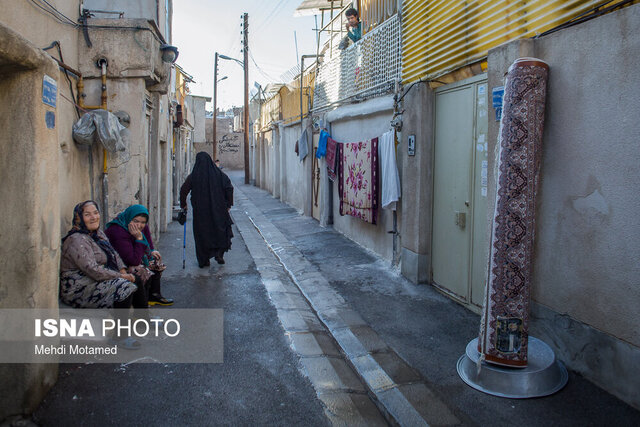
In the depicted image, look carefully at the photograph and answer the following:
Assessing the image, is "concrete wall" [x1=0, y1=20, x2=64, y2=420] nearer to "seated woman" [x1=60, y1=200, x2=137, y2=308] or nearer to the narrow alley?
the narrow alley

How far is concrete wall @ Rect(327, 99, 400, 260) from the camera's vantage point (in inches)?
310

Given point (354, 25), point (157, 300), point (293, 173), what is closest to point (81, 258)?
point (157, 300)

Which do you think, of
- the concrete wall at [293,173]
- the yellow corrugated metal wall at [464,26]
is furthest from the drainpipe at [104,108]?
the concrete wall at [293,173]

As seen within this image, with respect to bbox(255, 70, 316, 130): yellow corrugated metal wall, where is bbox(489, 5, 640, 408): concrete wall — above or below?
below

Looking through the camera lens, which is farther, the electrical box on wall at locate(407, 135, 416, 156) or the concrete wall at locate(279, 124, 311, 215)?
the concrete wall at locate(279, 124, 311, 215)

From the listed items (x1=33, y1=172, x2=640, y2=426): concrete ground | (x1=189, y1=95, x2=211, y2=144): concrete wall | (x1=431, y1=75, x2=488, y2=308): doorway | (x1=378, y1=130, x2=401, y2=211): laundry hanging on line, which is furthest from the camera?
(x1=189, y1=95, x2=211, y2=144): concrete wall

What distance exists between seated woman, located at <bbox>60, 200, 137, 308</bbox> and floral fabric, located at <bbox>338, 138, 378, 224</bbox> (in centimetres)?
441

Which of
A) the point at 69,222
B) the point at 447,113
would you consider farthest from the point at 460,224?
the point at 69,222

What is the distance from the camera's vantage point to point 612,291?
11.1 ft

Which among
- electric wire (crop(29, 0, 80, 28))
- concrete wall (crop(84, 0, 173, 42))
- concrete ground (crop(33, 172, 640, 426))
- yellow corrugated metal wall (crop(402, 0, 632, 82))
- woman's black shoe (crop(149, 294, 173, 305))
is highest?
concrete wall (crop(84, 0, 173, 42))

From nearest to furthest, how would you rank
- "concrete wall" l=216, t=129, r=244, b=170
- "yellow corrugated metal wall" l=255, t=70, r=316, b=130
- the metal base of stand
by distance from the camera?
the metal base of stand
"yellow corrugated metal wall" l=255, t=70, r=316, b=130
"concrete wall" l=216, t=129, r=244, b=170

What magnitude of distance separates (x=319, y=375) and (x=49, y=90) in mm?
2914

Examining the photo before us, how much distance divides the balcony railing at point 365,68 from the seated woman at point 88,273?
15.3 ft

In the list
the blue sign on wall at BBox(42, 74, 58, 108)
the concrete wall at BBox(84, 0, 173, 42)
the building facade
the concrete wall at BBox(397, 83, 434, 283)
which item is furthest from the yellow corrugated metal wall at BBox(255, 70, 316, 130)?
the blue sign on wall at BBox(42, 74, 58, 108)
